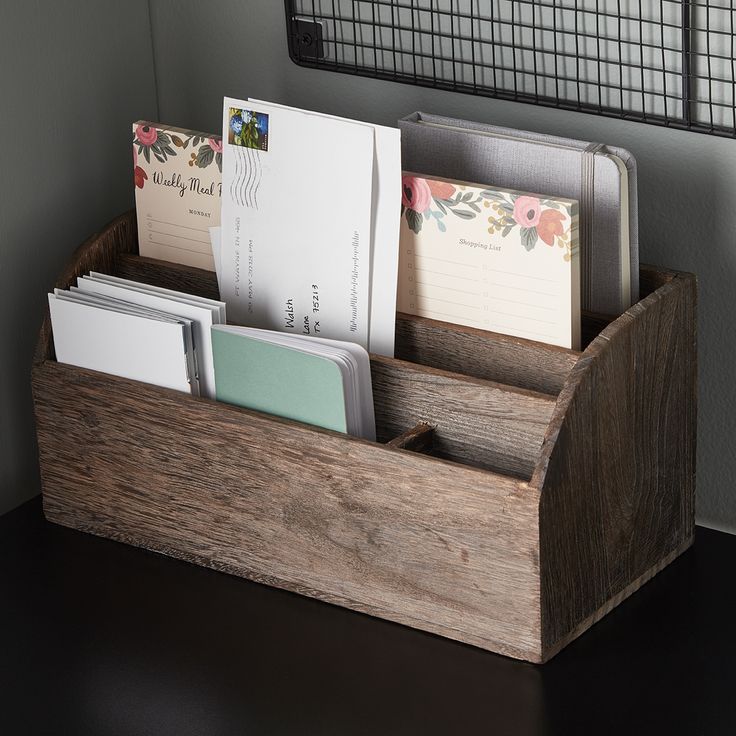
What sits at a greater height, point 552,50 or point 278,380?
point 552,50

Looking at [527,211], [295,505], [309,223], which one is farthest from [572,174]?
[295,505]

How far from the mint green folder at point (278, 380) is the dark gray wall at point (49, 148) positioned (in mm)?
256

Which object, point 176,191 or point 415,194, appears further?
point 176,191

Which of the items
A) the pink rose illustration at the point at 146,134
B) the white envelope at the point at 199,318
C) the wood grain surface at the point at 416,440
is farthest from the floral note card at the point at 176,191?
the wood grain surface at the point at 416,440

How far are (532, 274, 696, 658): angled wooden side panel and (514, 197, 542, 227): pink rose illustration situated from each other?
0.31ft

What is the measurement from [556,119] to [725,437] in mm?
298

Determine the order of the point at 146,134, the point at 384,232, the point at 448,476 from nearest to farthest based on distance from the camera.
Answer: the point at 448,476
the point at 384,232
the point at 146,134

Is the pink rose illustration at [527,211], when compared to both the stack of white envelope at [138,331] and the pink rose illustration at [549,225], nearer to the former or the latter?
the pink rose illustration at [549,225]

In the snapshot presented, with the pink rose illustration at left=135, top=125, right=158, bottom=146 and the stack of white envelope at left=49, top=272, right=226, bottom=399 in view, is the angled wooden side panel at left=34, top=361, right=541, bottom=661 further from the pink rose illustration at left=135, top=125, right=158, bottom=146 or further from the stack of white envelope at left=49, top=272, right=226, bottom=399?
the pink rose illustration at left=135, top=125, right=158, bottom=146

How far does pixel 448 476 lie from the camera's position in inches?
37.1

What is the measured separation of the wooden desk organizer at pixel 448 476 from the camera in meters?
0.94

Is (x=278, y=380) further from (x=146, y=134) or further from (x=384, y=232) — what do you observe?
(x=146, y=134)

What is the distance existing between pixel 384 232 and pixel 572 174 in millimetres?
148

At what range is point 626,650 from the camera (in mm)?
986
